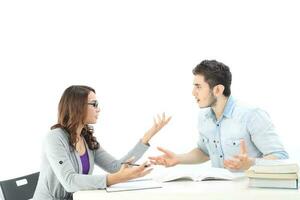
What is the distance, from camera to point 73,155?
266 cm

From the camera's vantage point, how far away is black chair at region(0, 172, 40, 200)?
2.77 m

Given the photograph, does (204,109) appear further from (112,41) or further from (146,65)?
(112,41)

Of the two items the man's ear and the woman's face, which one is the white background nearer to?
the man's ear

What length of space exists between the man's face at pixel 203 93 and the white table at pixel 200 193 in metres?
0.84

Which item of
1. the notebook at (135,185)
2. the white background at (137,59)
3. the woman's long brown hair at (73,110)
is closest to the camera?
the notebook at (135,185)

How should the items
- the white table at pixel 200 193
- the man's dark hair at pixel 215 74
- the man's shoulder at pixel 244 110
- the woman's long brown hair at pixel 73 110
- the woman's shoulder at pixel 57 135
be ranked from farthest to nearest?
the man's dark hair at pixel 215 74 < the man's shoulder at pixel 244 110 < the woman's long brown hair at pixel 73 110 < the woman's shoulder at pixel 57 135 < the white table at pixel 200 193

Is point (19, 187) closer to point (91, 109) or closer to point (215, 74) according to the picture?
point (91, 109)

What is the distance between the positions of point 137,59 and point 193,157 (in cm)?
108

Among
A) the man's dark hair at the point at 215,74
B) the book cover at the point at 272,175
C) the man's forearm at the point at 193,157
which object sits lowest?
the man's forearm at the point at 193,157

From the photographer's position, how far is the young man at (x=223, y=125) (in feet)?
9.45

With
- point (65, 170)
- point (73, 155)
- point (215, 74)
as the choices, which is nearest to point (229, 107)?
point (215, 74)

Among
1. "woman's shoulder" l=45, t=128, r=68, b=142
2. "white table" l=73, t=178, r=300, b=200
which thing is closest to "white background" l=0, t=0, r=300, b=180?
"woman's shoulder" l=45, t=128, r=68, b=142

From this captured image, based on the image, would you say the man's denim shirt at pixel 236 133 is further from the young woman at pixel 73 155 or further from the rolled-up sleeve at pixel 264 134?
the young woman at pixel 73 155

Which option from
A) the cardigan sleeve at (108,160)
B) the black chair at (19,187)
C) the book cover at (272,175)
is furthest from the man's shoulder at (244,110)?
the black chair at (19,187)
